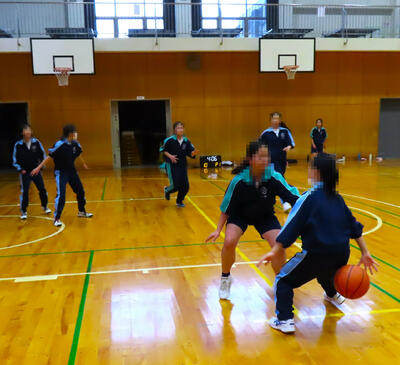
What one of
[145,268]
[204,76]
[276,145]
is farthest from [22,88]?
[145,268]

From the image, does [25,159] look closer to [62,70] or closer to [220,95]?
[62,70]

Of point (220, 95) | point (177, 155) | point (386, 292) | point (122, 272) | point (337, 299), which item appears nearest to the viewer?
point (337, 299)

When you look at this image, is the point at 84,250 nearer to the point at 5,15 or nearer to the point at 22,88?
the point at 22,88

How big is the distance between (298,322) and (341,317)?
40 centimetres

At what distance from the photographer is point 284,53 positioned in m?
13.7

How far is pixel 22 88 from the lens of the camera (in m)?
15.1

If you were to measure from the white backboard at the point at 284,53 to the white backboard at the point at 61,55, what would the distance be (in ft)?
18.6

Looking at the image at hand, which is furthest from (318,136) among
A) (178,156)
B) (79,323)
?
(79,323)

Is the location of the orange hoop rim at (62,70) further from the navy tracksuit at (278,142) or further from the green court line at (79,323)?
the green court line at (79,323)

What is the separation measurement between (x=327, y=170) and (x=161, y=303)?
6.69 feet

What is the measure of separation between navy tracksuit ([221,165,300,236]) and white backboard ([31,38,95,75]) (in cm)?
1065

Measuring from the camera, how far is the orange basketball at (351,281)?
3.09 meters

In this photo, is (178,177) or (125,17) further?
(125,17)

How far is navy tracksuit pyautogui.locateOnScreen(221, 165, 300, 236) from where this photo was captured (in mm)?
3635
